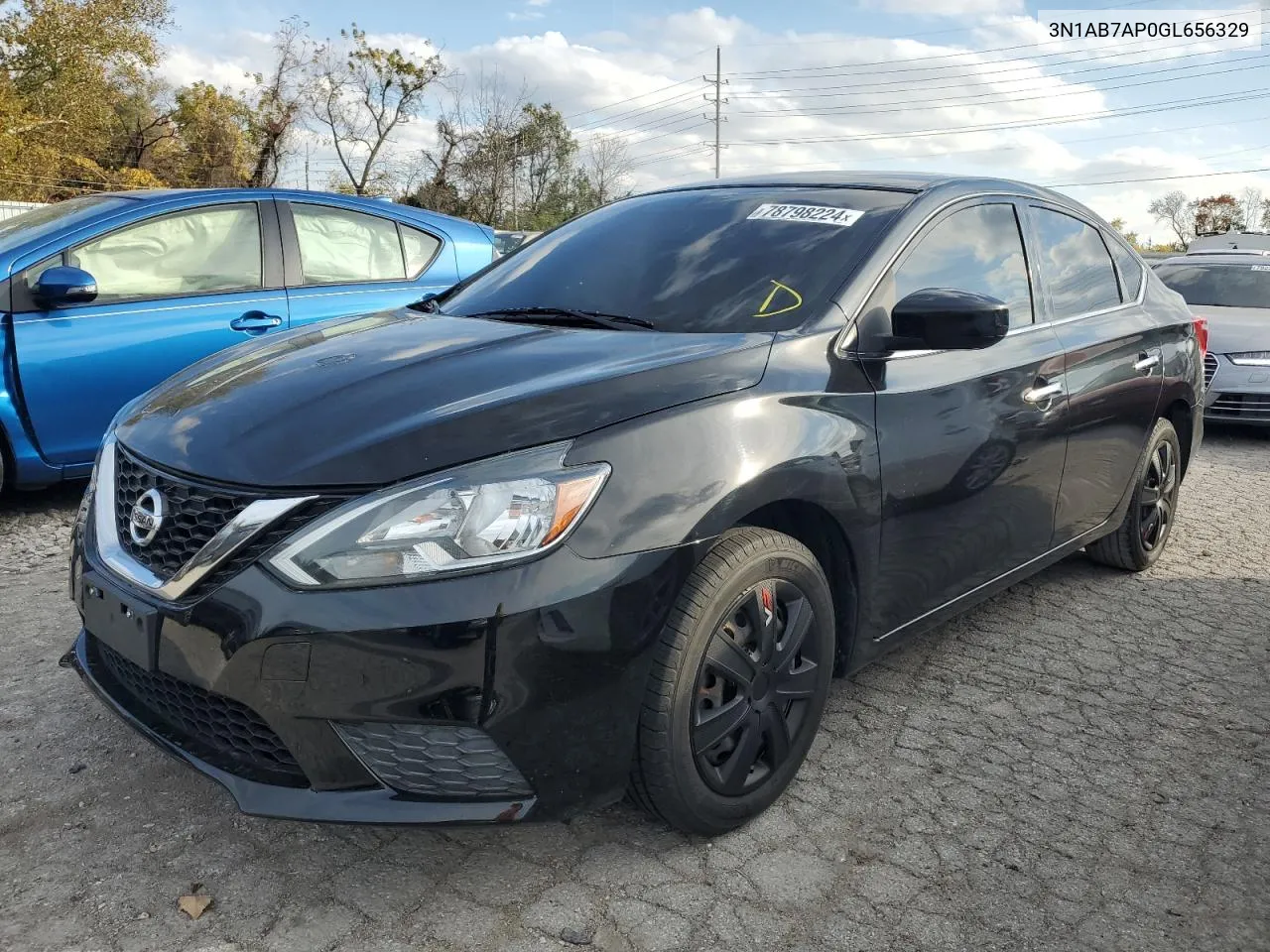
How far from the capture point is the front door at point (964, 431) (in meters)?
2.72

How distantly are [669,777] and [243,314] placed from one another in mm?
3729

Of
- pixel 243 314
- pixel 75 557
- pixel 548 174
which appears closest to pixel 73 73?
pixel 548 174

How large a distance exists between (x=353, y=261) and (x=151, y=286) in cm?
106

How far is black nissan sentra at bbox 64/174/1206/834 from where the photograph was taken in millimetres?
1934

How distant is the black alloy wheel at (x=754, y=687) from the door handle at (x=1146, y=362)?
7.18ft

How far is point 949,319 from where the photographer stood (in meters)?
2.61

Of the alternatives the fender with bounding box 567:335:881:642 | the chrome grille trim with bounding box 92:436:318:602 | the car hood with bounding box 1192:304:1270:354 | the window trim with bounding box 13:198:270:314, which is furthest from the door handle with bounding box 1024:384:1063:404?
the car hood with bounding box 1192:304:1270:354

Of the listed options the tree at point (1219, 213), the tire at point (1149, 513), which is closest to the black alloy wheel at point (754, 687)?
the tire at point (1149, 513)

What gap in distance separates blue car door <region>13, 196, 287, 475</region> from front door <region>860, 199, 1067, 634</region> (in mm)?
3371

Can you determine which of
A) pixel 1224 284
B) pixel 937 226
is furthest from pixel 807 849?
pixel 1224 284

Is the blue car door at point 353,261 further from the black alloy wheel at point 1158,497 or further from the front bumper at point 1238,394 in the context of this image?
the front bumper at point 1238,394

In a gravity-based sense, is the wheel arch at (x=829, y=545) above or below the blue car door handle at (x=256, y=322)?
below

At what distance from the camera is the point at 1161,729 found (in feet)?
10.1

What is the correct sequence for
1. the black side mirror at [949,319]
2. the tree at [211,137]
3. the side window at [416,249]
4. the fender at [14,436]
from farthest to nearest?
the tree at [211,137] → the side window at [416,249] → the fender at [14,436] → the black side mirror at [949,319]
